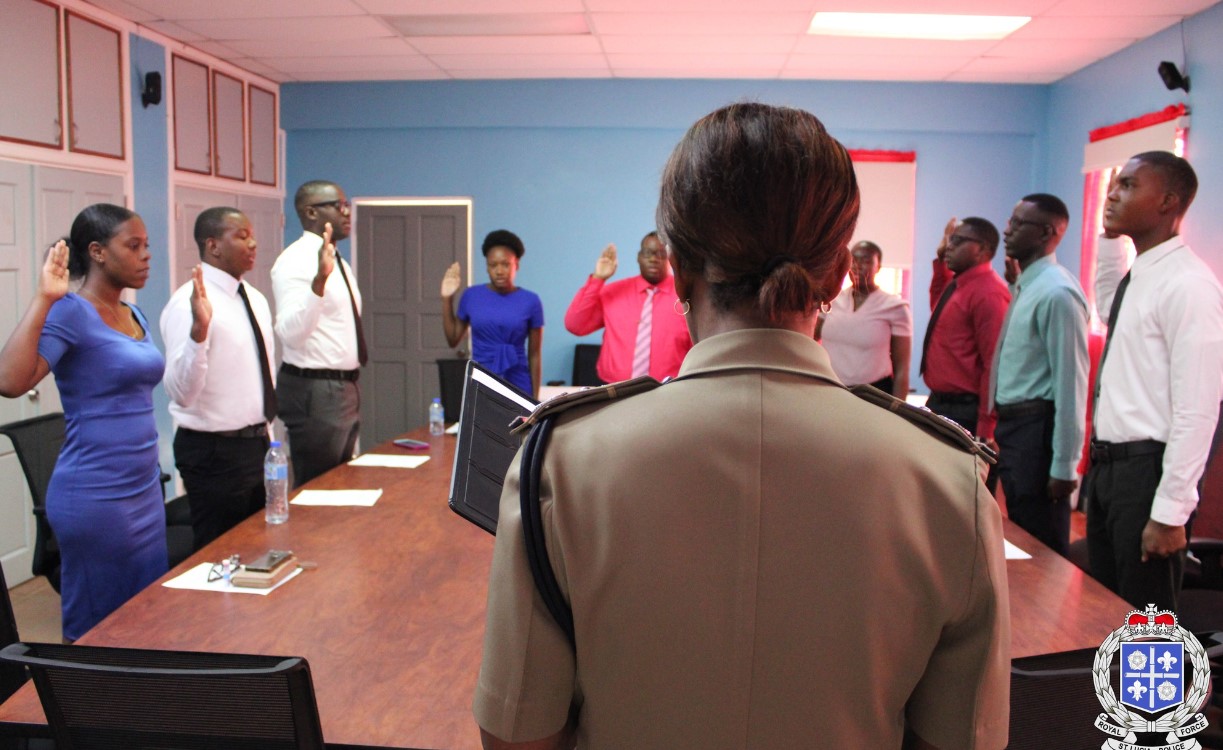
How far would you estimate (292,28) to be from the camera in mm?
5223

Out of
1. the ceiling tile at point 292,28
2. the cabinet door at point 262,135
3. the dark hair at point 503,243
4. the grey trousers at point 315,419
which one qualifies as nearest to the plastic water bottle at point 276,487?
A: the grey trousers at point 315,419

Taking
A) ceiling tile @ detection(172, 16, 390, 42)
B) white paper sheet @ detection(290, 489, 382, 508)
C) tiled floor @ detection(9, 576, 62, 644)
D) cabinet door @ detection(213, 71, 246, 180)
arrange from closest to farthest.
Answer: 1. white paper sheet @ detection(290, 489, 382, 508)
2. tiled floor @ detection(9, 576, 62, 644)
3. ceiling tile @ detection(172, 16, 390, 42)
4. cabinet door @ detection(213, 71, 246, 180)

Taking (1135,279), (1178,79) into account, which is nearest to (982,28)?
(1178,79)

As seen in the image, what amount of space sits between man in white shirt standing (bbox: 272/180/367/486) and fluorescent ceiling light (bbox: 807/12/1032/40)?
309 centimetres

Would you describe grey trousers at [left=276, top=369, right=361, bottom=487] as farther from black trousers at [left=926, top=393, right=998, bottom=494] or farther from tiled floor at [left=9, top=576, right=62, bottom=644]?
black trousers at [left=926, top=393, right=998, bottom=494]

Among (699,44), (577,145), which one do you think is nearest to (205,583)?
(699,44)

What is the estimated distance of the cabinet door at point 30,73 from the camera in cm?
416

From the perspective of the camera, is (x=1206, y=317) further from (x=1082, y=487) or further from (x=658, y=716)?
(x=1082, y=487)

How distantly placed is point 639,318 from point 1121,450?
215 centimetres

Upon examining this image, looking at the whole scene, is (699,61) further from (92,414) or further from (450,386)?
(92,414)

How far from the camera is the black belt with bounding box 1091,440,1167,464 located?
2527 mm

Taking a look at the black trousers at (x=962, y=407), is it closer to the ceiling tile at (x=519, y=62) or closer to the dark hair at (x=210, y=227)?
the dark hair at (x=210, y=227)

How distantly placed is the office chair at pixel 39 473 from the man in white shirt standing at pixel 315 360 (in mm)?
1063

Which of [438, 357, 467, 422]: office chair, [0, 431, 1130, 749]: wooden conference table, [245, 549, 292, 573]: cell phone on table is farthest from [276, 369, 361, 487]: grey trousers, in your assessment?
[245, 549, 292, 573]: cell phone on table
